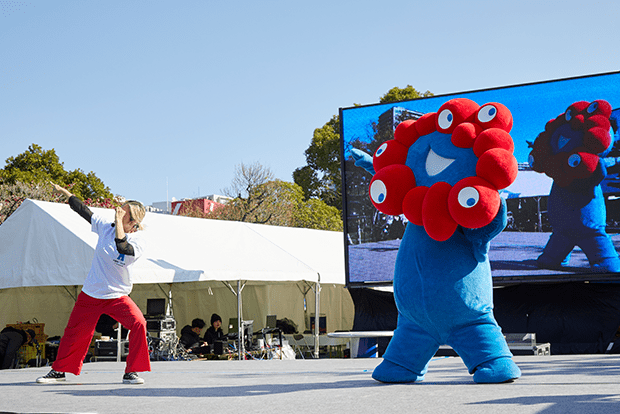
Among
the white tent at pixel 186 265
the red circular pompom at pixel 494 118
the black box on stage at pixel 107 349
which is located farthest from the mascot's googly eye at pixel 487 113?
the black box on stage at pixel 107 349

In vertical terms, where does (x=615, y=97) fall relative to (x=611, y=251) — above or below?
above

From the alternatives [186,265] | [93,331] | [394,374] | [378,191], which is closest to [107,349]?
[186,265]

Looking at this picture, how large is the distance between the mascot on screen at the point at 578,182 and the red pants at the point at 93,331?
760cm

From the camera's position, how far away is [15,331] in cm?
918

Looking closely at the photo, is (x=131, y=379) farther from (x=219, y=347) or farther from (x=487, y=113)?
(x=219, y=347)

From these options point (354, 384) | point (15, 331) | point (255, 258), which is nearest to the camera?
point (354, 384)

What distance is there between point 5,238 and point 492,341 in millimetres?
8894

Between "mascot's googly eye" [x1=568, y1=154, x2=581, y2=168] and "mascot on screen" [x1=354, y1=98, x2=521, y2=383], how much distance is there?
21.1ft

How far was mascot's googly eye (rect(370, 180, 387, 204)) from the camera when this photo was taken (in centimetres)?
461

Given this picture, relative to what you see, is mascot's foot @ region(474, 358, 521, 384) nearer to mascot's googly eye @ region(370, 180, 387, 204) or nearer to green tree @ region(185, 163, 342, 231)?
mascot's googly eye @ region(370, 180, 387, 204)

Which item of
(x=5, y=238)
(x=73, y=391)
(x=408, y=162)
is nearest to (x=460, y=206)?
(x=408, y=162)

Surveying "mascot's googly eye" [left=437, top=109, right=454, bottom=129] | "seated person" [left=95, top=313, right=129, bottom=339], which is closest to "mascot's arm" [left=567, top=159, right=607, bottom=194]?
"mascot's googly eye" [left=437, top=109, right=454, bottom=129]

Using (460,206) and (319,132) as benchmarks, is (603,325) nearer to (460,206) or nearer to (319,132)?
(460,206)

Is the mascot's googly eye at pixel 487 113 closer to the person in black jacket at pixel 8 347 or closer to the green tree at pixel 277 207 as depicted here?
the person in black jacket at pixel 8 347
